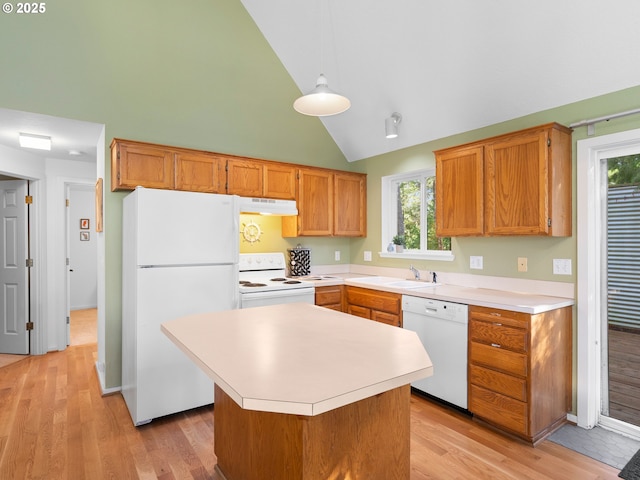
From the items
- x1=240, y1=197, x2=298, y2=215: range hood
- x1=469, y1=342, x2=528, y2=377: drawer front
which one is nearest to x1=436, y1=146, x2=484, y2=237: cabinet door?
x1=469, y1=342, x2=528, y2=377: drawer front

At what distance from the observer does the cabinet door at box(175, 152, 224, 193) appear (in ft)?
11.0

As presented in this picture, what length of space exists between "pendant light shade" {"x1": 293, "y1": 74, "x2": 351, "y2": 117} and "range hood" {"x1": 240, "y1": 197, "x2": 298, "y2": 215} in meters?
1.28

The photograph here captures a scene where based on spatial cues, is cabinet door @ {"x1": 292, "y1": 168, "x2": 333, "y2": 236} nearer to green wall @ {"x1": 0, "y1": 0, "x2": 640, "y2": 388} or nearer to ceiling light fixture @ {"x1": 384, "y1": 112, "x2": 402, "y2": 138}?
green wall @ {"x1": 0, "y1": 0, "x2": 640, "y2": 388}

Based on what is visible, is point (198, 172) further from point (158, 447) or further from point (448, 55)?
point (448, 55)

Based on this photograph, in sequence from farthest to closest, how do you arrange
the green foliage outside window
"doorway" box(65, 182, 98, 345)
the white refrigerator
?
"doorway" box(65, 182, 98, 345)
the green foliage outside window
the white refrigerator

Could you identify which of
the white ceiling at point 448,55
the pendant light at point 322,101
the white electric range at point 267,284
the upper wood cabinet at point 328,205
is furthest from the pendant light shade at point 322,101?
the upper wood cabinet at point 328,205

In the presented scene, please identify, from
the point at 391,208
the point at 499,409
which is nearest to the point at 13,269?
the point at 391,208

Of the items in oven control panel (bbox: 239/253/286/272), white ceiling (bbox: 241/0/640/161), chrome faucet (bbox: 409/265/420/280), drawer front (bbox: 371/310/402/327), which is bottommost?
drawer front (bbox: 371/310/402/327)

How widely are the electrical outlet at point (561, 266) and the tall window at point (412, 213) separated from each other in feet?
3.49

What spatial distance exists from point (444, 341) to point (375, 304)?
80cm

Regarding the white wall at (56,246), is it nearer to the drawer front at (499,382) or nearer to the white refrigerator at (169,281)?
the white refrigerator at (169,281)

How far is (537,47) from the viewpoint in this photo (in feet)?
8.41

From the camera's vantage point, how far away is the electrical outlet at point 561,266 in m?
2.75

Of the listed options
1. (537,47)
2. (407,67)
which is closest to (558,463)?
(537,47)
